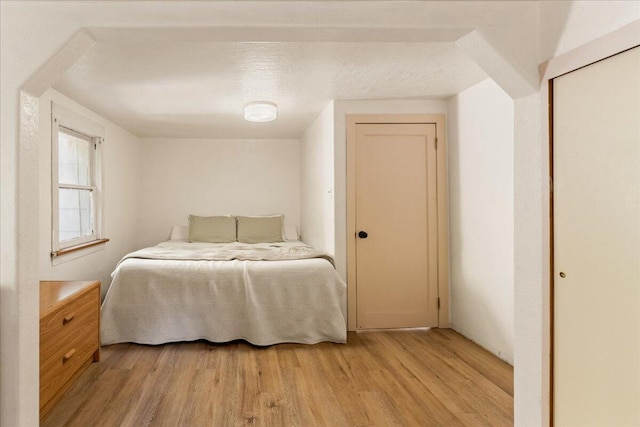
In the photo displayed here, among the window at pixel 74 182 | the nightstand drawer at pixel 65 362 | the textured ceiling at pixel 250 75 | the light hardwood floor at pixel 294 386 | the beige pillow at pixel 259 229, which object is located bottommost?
the light hardwood floor at pixel 294 386

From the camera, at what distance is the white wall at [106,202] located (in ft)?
10.5

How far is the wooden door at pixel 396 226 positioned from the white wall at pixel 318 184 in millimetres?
299

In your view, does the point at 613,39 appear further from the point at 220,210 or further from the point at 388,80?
the point at 220,210

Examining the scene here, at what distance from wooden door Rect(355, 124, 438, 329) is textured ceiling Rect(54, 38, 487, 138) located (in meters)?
0.44

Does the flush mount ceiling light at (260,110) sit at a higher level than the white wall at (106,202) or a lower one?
higher

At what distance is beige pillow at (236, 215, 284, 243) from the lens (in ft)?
17.8

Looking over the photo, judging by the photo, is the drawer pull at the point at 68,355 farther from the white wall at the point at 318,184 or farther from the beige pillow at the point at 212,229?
the beige pillow at the point at 212,229

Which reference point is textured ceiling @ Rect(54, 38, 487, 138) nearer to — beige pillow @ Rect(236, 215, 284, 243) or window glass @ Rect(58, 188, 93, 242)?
window glass @ Rect(58, 188, 93, 242)

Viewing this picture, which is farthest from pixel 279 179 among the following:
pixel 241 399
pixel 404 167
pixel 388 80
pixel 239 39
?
pixel 239 39

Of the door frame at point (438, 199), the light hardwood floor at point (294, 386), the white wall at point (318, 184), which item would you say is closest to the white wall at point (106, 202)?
the light hardwood floor at point (294, 386)

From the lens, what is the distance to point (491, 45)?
1.61 metres

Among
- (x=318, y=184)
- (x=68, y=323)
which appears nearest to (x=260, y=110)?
(x=318, y=184)

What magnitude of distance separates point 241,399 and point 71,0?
6.93 feet

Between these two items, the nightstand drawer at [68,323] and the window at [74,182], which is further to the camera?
the window at [74,182]
